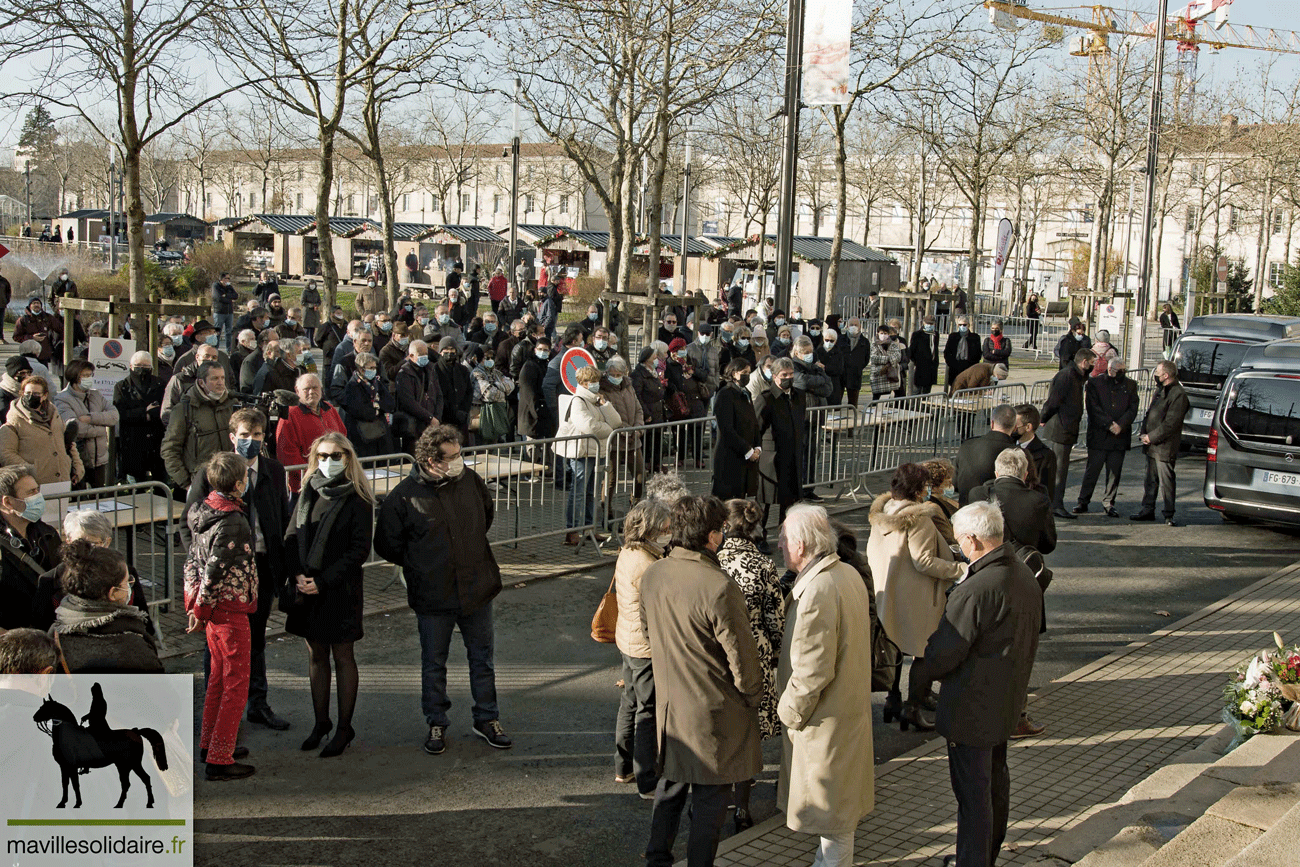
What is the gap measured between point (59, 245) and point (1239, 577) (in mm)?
40117

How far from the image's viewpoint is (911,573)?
6.68 meters

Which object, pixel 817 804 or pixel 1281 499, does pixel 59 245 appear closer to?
pixel 1281 499

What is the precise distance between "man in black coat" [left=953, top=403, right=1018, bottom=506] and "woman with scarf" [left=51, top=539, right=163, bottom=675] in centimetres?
572

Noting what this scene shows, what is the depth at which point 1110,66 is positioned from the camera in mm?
37094

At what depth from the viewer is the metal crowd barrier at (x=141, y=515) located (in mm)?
7930

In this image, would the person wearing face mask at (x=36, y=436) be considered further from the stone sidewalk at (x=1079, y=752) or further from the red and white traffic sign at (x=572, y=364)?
the stone sidewalk at (x=1079, y=752)

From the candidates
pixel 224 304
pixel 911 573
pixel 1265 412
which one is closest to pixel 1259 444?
pixel 1265 412

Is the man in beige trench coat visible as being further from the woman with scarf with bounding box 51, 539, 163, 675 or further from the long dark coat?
the long dark coat

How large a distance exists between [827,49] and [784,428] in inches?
144

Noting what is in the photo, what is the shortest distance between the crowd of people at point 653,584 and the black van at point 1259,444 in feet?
11.3

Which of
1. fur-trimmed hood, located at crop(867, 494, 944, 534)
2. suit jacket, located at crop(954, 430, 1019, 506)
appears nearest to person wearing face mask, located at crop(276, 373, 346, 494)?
fur-trimmed hood, located at crop(867, 494, 944, 534)

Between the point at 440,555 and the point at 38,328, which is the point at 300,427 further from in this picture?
the point at 38,328

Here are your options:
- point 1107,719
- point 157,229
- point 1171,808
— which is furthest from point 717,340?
point 157,229

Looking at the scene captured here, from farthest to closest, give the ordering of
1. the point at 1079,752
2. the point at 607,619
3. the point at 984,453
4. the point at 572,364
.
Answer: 1. the point at 572,364
2. the point at 984,453
3. the point at 1079,752
4. the point at 607,619
